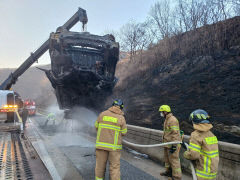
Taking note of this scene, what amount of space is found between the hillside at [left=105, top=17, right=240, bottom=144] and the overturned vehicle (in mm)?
1601

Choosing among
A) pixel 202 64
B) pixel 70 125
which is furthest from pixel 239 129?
pixel 70 125

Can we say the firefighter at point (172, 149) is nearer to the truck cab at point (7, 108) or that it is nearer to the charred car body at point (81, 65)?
the charred car body at point (81, 65)

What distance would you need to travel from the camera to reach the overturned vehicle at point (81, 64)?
837cm

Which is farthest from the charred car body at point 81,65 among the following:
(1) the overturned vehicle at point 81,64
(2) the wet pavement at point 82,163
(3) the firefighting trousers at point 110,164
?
(3) the firefighting trousers at point 110,164

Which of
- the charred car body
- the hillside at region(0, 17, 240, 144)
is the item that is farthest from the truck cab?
the hillside at region(0, 17, 240, 144)

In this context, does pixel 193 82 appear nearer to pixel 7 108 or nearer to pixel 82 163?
pixel 82 163

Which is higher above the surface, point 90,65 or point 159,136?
point 90,65

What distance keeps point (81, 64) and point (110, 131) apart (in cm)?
590

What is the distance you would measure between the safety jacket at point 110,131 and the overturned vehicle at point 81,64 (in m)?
5.28

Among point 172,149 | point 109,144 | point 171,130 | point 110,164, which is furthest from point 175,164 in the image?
point 109,144

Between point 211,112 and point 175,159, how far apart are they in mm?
3889

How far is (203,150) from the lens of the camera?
7.82 ft

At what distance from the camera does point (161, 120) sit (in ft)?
29.6

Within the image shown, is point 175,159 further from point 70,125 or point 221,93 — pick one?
point 70,125
